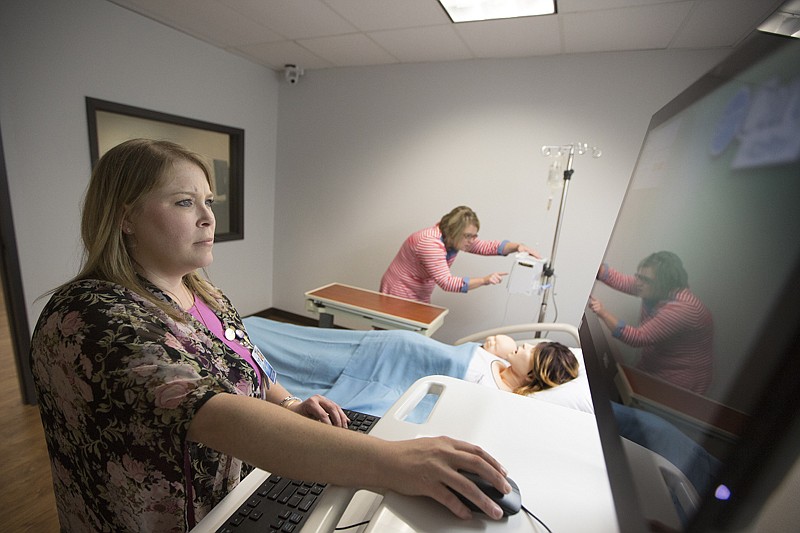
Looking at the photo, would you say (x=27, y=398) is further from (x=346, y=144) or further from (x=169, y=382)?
(x=346, y=144)

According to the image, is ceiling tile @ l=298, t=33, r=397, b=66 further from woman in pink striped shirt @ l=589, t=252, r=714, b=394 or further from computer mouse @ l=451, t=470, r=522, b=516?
computer mouse @ l=451, t=470, r=522, b=516

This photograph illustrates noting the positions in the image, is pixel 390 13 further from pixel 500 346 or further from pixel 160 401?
pixel 160 401

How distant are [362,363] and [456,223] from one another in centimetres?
129

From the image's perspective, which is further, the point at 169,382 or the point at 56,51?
the point at 56,51

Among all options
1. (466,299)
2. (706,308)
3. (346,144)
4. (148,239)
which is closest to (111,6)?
(346,144)

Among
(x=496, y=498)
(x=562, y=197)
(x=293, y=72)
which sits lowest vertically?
(x=496, y=498)

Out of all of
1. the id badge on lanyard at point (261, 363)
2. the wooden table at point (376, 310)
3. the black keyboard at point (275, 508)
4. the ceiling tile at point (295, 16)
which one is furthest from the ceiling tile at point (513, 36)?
the black keyboard at point (275, 508)

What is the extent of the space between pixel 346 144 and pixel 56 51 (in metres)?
2.22

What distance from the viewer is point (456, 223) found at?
9.37ft

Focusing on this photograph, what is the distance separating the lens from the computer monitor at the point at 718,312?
0.85ft

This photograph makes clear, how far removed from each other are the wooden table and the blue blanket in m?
0.31

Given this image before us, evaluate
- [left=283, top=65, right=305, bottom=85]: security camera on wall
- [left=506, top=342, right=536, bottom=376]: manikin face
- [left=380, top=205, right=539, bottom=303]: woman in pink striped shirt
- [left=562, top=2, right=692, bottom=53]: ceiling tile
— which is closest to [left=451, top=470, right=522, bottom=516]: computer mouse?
[left=506, top=342, right=536, bottom=376]: manikin face

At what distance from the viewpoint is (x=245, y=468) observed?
89 centimetres

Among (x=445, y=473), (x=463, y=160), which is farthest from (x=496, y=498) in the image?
(x=463, y=160)
